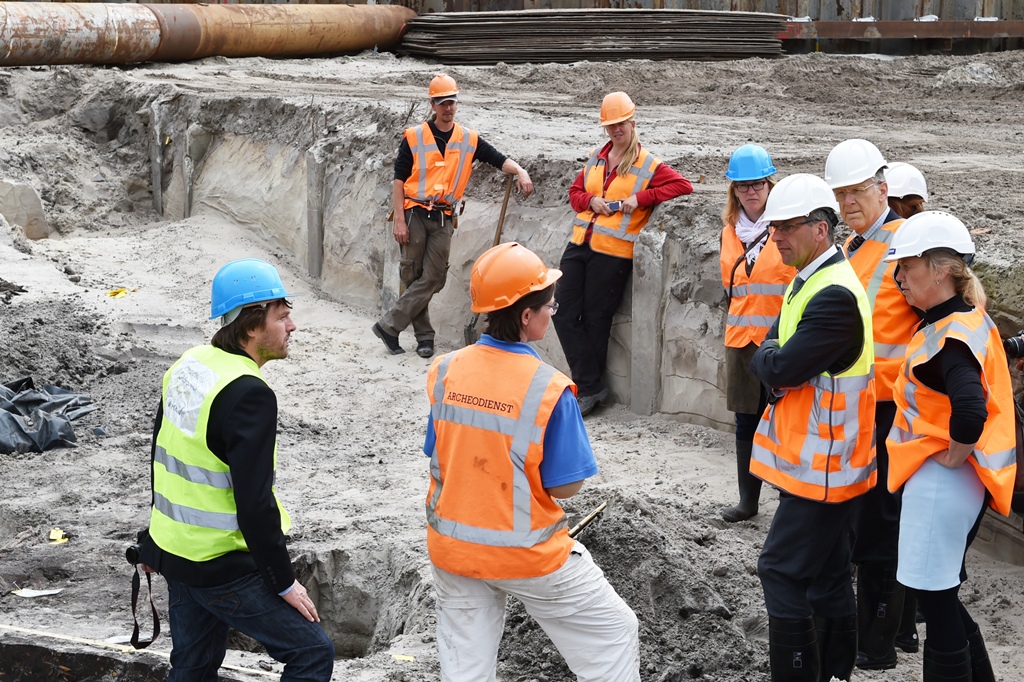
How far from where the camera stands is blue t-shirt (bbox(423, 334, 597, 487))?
3.40 m

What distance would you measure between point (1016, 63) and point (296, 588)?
51.0 ft

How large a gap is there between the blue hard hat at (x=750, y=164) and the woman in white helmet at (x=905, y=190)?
2.71 ft

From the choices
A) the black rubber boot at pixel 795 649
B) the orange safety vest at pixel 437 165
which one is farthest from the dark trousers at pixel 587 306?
the black rubber boot at pixel 795 649

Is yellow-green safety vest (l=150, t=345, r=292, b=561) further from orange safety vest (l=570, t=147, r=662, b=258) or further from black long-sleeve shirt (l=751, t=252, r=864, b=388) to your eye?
orange safety vest (l=570, t=147, r=662, b=258)

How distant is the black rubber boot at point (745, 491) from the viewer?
20.0 feet

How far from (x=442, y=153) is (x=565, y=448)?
238 inches

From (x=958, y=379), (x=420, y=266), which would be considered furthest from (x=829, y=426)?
(x=420, y=266)

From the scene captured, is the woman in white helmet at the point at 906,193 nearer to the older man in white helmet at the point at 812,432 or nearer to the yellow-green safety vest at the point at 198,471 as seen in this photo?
the older man in white helmet at the point at 812,432

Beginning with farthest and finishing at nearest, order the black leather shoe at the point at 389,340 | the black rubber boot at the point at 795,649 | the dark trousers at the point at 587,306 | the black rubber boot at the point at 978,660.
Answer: the black leather shoe at the point at 389,340
the dark trousers at the point at 587,306
the black rubber boot at the point at 795,649
the black rubber boot at the point at 978,660

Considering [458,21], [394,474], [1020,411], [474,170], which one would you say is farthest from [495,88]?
[1020,411]

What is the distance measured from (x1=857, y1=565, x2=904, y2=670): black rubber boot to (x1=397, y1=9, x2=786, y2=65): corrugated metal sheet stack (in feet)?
42.0

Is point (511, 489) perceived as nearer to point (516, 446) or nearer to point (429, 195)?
point (516, 446)

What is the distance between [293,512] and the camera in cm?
645

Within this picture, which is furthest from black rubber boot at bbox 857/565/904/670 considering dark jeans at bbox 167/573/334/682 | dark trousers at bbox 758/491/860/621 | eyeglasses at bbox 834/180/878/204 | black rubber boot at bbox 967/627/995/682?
dark jeans at bbox 167/573/334/682
